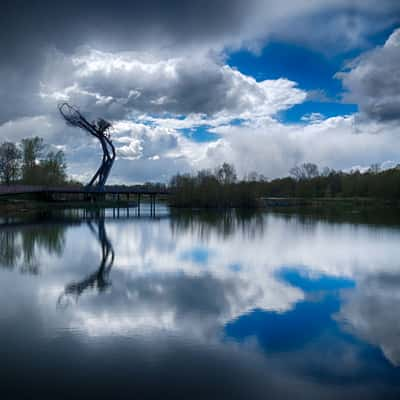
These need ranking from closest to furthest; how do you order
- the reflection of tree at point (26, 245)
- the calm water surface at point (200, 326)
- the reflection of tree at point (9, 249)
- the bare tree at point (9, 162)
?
1. the calm water surface at point (200, 326)
2. the reflection of tree at point (26, 245)
3. the reflection of tree at point (9, 249)
4. the bare tree at point (9, 162)

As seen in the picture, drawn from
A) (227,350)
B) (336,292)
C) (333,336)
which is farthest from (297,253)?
(227,350)

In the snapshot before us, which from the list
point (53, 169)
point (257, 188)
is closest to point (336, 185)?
point (257, 188)

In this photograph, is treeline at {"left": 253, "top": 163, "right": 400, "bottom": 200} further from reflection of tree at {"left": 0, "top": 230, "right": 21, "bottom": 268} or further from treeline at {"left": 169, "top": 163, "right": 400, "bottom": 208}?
reflection of tree at {"left": 0, "top": 230, "right": 21, "bottom": 268}

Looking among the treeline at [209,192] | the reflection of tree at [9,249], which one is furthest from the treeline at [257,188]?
the reflection of tree at [9,249]

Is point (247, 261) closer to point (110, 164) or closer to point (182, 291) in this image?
point (182, 291)

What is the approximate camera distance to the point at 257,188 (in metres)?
76.1

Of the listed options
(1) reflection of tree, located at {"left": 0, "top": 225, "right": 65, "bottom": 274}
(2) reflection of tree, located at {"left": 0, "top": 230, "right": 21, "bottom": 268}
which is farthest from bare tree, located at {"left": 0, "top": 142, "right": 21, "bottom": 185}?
(2) reflection of tree, located at {"left": 0, "top": 230, "right": 21, "bottom": 268}

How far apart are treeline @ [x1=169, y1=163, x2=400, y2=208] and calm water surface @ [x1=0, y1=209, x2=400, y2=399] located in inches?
1766

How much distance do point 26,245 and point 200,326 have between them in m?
15.1

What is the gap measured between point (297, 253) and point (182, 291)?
30.2ft

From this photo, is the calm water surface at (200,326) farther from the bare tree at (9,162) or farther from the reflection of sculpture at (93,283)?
the bare tree at (9,162)

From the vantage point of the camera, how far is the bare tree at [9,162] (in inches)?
2212

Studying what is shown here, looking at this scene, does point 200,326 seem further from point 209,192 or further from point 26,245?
point 209,192

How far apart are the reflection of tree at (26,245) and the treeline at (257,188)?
35292mm
